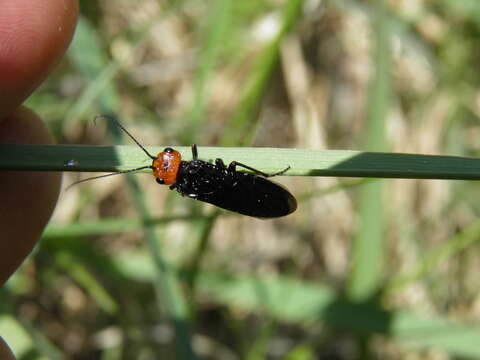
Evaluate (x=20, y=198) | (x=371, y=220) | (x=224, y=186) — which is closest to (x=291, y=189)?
(x=371, y=220)

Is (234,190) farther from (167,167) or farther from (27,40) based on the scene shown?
(27,40)

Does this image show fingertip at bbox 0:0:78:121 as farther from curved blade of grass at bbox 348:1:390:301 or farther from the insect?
curved blade of grass at bbox 348:1:390:301

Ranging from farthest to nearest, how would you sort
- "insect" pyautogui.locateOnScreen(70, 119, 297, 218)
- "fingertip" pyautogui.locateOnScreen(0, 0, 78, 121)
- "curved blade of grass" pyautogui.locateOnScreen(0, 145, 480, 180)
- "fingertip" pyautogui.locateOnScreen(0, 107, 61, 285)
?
"insect" pyautogui.locateOnScreen(70, 119, 297, 218) → "fingertip" pyautogui.locateOnScreen(0, 107, 61, 285) → "fingertip" pyautogui.locateOnScreen(0, 0, 78, 121) → "curved blade of grass" pyautogui.locateOnScreen(0, 145, 480, 180)

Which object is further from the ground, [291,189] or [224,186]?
[291,189]

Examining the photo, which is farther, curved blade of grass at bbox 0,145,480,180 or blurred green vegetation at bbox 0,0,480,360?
blurred green vegetation at bbox 0,0,480,360

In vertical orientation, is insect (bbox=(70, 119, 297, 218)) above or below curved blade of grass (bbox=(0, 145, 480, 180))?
above

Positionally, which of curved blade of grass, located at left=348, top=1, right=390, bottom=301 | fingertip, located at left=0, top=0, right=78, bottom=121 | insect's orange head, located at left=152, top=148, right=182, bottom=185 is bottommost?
fingertip, located at left=0, top=0, right=78, bottom=121

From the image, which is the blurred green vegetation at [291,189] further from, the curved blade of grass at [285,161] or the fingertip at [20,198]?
the curved blade of grass at [285,161]

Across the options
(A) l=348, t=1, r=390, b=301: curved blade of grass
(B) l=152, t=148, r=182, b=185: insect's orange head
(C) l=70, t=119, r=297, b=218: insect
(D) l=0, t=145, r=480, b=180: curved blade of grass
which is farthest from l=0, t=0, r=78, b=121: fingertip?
(A) l=348, t=1, r=390, b=301: curved blade of grass

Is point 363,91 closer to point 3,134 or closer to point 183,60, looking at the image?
point 183,60
